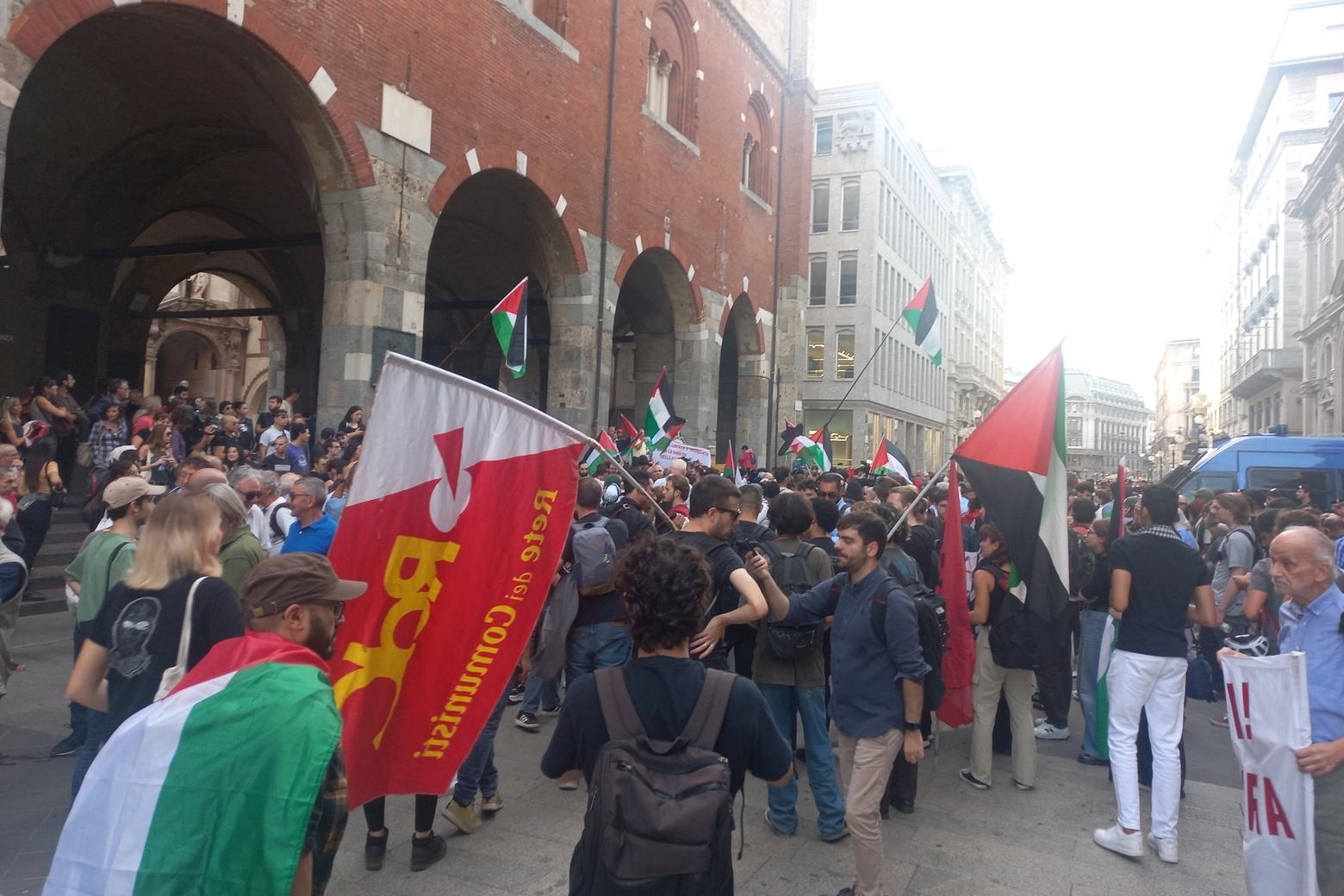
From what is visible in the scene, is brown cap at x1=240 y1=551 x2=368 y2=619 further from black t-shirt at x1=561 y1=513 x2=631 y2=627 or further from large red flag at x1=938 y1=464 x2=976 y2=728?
large red flag at x1=938 y1=464 x2=976 y2=728

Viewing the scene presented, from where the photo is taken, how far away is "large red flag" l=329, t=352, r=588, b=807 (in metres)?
3.02

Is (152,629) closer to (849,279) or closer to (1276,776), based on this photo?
(1276,776)

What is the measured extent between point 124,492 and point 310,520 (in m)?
1.28

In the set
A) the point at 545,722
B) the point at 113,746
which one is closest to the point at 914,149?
the point at 545,722

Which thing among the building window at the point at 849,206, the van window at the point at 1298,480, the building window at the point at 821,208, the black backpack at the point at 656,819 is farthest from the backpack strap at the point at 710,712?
the building window at the point at 821,208

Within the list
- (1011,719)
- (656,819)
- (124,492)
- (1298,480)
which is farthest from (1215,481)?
(124,492)

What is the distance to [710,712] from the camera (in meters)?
2.24

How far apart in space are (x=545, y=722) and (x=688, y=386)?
48.4ft

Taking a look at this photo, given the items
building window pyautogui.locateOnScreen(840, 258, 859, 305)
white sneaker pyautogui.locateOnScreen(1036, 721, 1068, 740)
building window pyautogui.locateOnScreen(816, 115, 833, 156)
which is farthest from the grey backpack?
building window pyautogui.locateOnScreen(816, 115, 833, 156)

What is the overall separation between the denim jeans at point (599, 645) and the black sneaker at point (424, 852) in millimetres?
1342

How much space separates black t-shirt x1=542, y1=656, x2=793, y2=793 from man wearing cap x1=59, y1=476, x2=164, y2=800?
2.36 meters

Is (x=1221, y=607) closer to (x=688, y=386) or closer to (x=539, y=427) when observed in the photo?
(x=539, y=427)

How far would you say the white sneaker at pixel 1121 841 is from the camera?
438cm

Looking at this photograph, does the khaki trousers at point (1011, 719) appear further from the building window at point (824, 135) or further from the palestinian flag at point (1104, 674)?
the building window at point (824, 135)
